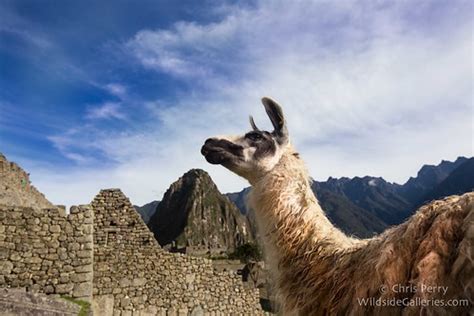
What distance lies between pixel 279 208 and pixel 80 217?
276 inches

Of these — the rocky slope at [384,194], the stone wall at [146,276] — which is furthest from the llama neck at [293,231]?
the rocky slope at [384,194]

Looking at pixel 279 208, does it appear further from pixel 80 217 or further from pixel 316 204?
pixel 80 217

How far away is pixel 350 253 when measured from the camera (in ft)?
8.57

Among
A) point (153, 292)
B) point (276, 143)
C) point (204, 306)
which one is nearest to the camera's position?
point (276, 143)

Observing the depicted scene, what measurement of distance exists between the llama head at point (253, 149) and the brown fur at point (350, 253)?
0.40 ft

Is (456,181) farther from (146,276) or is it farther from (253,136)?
(253,136)

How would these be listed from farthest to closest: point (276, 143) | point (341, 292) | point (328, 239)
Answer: point (276, 143) < point (328, 239) < point (341, 292)

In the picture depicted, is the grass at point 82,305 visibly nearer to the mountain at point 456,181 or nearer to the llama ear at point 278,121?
the llama ear at point 278,121

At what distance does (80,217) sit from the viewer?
8859 mm

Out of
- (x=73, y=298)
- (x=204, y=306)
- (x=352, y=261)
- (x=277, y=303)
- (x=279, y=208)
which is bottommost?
(x=204, y=306)

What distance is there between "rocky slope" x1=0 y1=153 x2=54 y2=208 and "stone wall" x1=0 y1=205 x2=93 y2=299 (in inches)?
101

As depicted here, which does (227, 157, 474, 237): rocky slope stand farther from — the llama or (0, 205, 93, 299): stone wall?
the llama

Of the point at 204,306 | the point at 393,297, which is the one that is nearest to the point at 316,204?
the point at 393,297

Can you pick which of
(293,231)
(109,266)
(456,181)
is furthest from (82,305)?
(456,181)
